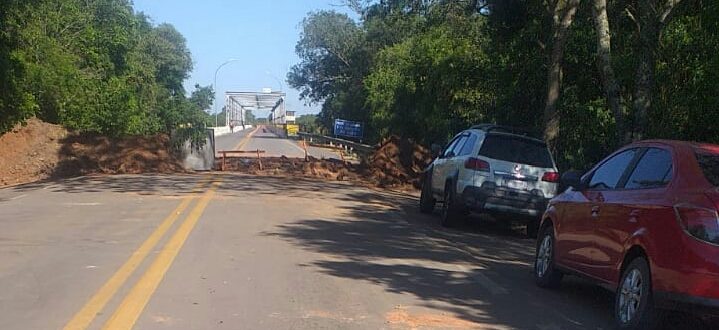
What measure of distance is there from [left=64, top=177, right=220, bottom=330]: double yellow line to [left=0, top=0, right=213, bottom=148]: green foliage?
1442 cm

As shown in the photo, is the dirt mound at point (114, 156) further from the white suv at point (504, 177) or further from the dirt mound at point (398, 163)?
the white suv at point (504, 177)

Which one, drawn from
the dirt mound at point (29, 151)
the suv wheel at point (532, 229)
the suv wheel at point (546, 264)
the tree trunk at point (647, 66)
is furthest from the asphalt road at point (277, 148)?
the suv wheel at point (546, 264)

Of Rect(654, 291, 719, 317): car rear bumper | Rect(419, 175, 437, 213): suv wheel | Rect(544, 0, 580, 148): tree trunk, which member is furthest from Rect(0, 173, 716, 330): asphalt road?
Rect(544, 0, 580, 148): tree trunk

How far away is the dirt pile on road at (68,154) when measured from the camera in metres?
24.1

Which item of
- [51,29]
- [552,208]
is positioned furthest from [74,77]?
[552,208]

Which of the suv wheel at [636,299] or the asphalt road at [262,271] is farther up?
the suv wheel at [636,299]

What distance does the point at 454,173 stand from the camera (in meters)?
13.7

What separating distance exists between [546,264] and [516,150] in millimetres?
4847

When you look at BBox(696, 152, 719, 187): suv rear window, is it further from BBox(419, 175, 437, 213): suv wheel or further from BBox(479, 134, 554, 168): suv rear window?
BBox(419, 175, 437, 213): suv wheel

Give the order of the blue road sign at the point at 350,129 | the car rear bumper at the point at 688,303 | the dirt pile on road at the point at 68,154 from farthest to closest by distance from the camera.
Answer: the blue road sign at the point at 350,129
the dirt pile on road at the point at 68,154
the car rear bumper at the point at 688,303

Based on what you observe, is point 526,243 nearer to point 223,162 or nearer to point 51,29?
point 223,162

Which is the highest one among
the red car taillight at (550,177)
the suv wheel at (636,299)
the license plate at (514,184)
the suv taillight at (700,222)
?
the suv taillight at (700,222)

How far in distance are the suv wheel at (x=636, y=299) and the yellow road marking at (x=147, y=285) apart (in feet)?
13.1

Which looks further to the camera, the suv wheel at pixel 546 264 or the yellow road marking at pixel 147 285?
the suv wheel at pixel 546 264
